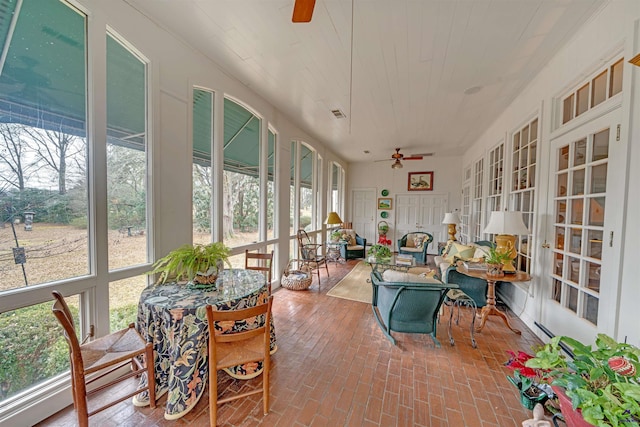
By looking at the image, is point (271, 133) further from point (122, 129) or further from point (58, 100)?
point (58, 100)

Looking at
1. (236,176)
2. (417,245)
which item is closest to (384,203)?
(417,245)

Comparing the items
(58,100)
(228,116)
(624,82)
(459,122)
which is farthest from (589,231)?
(58,100)

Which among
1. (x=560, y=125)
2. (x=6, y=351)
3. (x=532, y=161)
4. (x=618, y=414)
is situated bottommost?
(x=6, y=351)

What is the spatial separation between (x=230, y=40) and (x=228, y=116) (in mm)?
985

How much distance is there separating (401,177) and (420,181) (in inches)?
24.3

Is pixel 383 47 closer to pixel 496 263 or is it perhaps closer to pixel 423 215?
pixel 496 263

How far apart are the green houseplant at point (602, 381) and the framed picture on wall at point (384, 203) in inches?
274

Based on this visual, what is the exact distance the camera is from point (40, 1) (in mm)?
1562

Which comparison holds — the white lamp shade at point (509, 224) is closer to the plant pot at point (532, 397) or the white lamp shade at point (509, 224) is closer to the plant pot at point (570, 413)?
the plant pot at point (532, 397)

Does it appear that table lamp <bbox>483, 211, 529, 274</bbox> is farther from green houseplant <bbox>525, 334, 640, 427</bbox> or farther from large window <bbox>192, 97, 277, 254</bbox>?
large window <bbox>192, 97, 277, 254</bbox>

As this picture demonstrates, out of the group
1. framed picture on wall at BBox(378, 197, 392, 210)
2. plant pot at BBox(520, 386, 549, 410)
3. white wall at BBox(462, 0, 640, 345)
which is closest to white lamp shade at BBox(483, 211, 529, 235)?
white wall at BBox(462, 0, 640, 345)

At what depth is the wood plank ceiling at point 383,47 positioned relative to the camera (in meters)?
1.91

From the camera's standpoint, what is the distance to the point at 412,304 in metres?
2.30

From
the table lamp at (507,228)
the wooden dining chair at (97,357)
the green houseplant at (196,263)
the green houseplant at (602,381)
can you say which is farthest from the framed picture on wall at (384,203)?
the wooden dining chair at (97,357)
